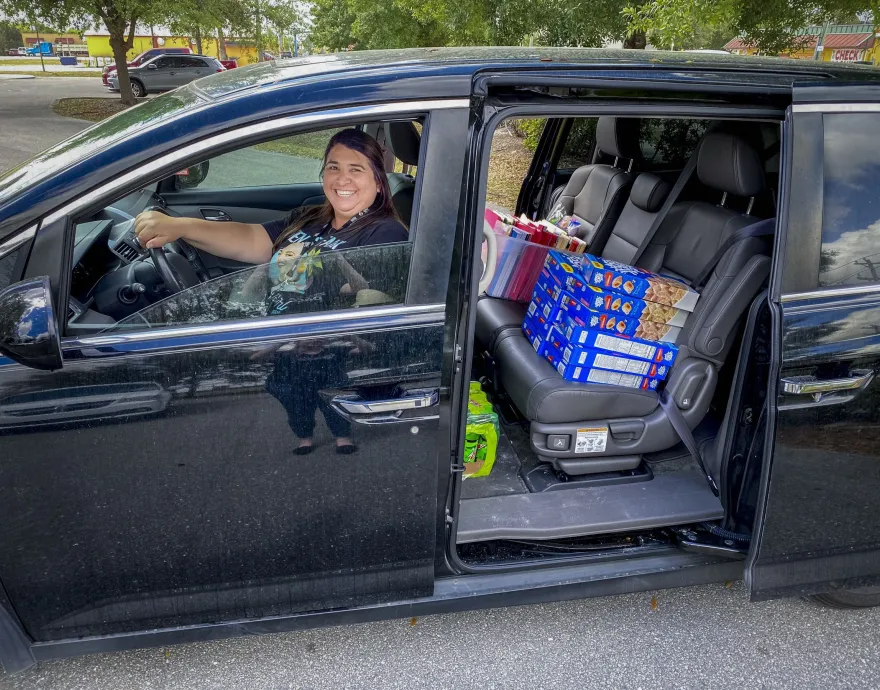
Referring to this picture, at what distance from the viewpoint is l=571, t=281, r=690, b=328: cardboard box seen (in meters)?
2.69

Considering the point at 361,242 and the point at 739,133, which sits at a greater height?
the point at 739,133

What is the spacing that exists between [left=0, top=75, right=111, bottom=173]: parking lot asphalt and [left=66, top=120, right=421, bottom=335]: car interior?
3.33 metres

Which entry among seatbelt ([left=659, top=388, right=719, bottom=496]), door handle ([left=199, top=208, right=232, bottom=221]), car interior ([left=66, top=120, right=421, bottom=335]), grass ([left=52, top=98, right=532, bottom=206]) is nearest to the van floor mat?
seatbelt ([left=659, top=388, right=719, bottom=496])

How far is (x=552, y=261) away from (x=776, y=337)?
1184 mm

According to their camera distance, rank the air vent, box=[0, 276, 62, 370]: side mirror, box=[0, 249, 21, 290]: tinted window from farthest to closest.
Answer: the air vent → box=[0, 249, 21, 290]: tinted window → box=[0, 276, 62, 370]: side mirror

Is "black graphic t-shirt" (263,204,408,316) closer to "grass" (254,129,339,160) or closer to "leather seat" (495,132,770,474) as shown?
"grass" (254,129,339,160)

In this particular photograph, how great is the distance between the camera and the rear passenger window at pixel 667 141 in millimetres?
3520

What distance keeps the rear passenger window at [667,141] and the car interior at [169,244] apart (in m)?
1.90

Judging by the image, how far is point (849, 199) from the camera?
7.00 feet

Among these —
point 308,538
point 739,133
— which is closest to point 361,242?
point 308,538

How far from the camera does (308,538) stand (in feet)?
6.46

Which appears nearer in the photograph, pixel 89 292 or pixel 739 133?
pixel 89 292

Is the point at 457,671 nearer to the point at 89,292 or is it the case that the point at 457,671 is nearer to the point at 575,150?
the point at 89,292

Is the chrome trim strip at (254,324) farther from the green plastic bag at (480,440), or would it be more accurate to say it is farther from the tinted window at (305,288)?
the green plastic bag at (480,440)
